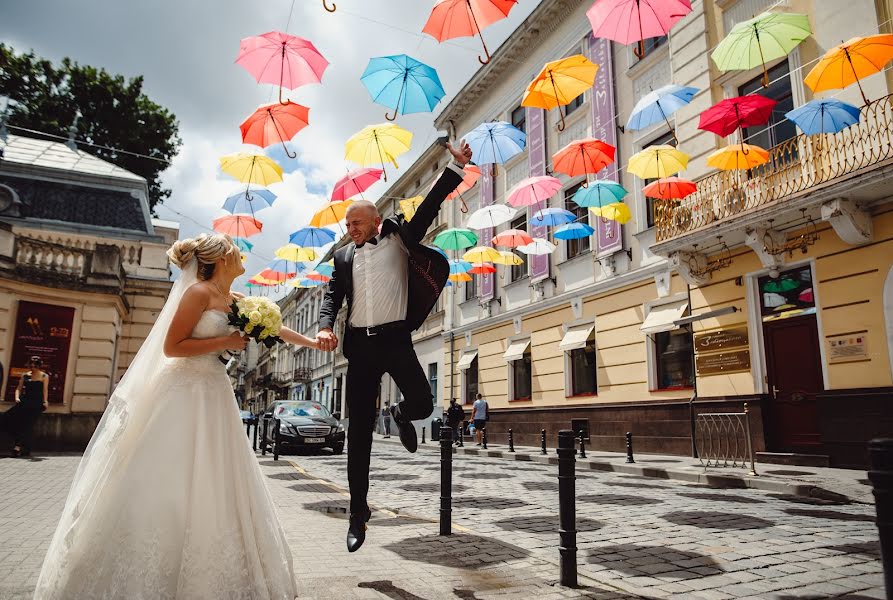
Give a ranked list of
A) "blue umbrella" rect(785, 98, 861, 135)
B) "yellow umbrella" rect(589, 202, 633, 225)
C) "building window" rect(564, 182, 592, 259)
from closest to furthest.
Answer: "blue umbrella" rect(785, 98, 861, 135) → "yellow umbrella" rect(589, 202, 633, 225) → "building window" rect(564, 182, 592, 259)

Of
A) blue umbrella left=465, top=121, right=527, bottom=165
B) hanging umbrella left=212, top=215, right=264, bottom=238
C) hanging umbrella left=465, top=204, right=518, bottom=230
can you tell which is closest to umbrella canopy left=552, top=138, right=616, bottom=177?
blue umbrella left=465, top=121, right=527, bottom=165

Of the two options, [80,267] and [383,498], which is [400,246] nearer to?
[383,498]

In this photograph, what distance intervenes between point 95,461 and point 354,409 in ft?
5.20

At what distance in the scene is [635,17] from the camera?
8039 mm

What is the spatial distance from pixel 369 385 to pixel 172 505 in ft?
4.77

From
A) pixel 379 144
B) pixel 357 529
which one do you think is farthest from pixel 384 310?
pixel 379 144

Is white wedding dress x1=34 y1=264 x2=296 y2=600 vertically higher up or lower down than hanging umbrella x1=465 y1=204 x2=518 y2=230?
lower down

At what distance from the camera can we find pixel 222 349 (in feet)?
10.8

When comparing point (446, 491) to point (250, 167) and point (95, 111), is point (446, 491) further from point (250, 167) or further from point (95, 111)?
point (95, 111)

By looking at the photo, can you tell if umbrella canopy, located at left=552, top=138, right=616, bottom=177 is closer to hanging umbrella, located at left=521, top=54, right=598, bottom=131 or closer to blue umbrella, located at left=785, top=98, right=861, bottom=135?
hanging umbrella, located at left=521, top=54, right=598, bottom=131

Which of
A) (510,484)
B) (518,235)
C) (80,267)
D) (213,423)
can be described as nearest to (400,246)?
(213,423)

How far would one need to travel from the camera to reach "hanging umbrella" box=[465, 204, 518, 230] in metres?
14.2

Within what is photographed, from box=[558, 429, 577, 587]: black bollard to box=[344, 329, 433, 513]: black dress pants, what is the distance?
3.21 feet

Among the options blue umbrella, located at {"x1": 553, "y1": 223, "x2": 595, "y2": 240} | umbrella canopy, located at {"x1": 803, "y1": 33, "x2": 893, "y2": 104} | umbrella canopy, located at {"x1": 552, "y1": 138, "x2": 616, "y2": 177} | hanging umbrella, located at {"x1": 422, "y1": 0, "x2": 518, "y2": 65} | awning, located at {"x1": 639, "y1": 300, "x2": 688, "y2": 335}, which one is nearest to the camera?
hanging umbrella, located at {"x1": 422, "y1": 0, "x2": 518, "y2": 65}
